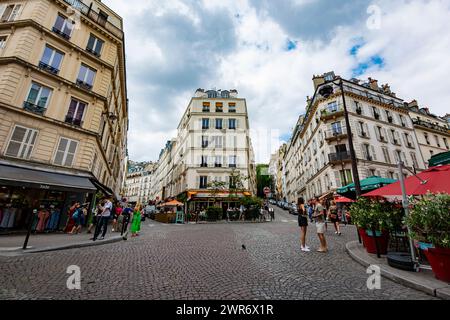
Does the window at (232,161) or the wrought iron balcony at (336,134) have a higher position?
the wrought iron balcony at (336,134)

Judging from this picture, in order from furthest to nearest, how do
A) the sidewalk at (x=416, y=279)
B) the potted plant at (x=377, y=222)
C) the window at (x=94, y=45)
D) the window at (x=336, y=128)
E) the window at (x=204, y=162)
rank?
the window at (x=204, y=162)
the window at (x=336, y=128)
the window at (x=94, y=45)
the potted plant at (x=377, y=222)
the sidewalk at (x=416, y=279)

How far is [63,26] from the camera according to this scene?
1443 cm

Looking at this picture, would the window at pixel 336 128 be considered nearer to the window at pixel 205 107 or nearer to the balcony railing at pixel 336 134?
the balcony railing at pixel 336 134

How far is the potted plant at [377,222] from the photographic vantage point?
544 cm

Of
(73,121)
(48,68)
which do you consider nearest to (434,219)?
(73,121)

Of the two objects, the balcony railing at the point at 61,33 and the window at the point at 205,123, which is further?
the window at the point at 205,123

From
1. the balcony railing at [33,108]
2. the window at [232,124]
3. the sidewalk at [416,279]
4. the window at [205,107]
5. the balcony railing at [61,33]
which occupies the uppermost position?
the window at [205,107]

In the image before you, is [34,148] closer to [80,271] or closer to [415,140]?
[80,271]

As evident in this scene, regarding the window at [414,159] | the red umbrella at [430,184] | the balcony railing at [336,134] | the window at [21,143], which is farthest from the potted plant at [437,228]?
the window at [414,159]

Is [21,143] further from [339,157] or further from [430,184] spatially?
[339,157]

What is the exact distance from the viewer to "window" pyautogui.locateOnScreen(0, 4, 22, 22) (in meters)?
13.3

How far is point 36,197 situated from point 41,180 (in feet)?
7.78

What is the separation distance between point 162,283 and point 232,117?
96.5ft
